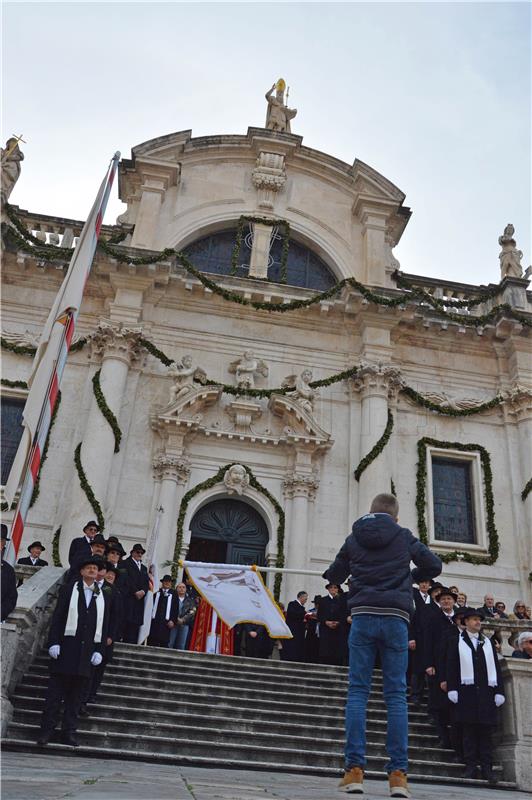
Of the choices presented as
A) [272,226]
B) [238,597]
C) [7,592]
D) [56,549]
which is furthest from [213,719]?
[272,226]

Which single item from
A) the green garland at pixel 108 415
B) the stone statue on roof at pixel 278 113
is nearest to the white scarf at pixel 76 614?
the green garland at pixel 108 415

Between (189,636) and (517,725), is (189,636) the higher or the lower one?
the higher one

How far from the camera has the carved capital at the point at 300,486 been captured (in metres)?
16.6

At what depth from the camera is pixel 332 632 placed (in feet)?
37.2

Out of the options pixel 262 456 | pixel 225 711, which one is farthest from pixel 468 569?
pixel 225 711

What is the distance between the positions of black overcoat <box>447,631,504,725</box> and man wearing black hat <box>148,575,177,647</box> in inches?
196

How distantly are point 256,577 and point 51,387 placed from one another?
456 cm

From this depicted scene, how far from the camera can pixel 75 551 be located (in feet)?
35.0

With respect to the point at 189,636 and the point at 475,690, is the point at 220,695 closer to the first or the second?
the point at 475,690

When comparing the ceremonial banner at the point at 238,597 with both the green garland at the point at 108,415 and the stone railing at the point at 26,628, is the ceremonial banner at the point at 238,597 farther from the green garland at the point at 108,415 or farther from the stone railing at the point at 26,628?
the green garland at the point at 108,415

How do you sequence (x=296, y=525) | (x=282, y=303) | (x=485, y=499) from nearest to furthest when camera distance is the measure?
(x=296, y=525) < (x=485, y=499) < (x=282, y=303)

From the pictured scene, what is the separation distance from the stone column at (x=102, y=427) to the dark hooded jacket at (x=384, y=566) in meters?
10.4

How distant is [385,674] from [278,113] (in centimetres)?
2026

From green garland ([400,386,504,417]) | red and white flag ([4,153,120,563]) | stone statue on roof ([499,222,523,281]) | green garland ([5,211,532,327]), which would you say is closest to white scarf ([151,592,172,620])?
red and white flag ([4,153,120,563])
